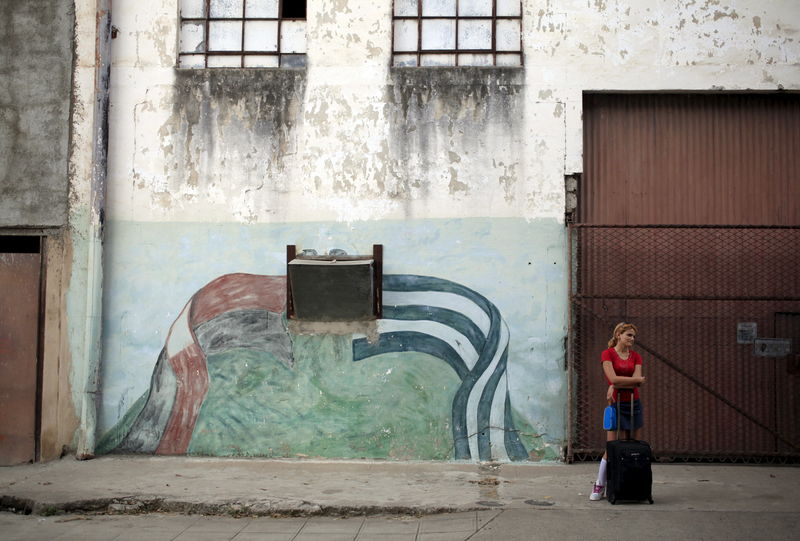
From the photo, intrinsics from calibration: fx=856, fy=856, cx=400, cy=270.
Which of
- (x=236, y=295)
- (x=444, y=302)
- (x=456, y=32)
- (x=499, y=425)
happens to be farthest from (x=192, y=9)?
(x=499, y=425)

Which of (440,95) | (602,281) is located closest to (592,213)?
(602,281)

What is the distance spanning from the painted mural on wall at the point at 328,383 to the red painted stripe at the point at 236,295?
11mm

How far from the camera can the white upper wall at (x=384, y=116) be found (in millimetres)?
9188

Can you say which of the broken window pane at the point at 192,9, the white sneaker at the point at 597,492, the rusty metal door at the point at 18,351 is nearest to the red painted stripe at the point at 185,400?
the rusty metal door at the point at 18,351

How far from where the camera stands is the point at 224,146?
A: 9484 millimetres

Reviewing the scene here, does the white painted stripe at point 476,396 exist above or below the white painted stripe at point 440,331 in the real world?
below

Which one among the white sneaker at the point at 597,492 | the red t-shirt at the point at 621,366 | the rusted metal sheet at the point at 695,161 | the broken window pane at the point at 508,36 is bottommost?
the white sneaker at the point at 597,492

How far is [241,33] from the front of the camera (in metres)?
9.70

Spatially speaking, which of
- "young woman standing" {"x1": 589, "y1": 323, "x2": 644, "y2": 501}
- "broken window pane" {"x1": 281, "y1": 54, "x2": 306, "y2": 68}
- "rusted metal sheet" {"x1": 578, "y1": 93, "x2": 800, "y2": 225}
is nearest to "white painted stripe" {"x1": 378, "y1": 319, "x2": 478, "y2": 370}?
"rusted metal sheet" {"x1": 578, "y1": 93, "x2": 800, "y2": 225}

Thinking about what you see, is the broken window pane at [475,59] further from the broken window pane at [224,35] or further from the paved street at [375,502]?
the paved street at [375,502]

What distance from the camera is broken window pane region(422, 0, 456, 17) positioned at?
953cm

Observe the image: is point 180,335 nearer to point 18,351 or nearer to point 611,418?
point 18,351

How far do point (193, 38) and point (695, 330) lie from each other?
252 inches

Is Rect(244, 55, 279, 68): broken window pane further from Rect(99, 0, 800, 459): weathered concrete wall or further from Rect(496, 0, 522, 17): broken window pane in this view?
Rect(496, 0, 522, 17): broken window pane
